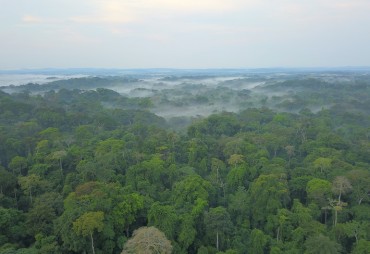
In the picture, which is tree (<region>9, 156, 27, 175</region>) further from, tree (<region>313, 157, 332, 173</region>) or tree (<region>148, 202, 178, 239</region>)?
tree (<region>313, 157, 332, 173</region>)

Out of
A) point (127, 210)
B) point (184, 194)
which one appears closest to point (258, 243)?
point (184, 194)

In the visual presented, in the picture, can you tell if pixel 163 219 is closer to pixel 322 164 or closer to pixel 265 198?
pixel 265 198

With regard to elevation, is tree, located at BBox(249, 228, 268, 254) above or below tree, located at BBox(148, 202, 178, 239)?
below

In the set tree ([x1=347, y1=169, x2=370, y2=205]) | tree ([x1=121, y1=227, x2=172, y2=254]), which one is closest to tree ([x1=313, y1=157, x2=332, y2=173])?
tree ([x1=347, y1=169, x2=370, y2=205])

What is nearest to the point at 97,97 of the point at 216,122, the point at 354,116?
the point at 216,122

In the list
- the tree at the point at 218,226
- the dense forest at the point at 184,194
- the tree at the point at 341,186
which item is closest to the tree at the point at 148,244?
the dense forest at the point at 184,194

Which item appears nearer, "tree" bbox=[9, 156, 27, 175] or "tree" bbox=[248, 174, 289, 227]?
"tree" bbox=[248, 174, 289, 227]
